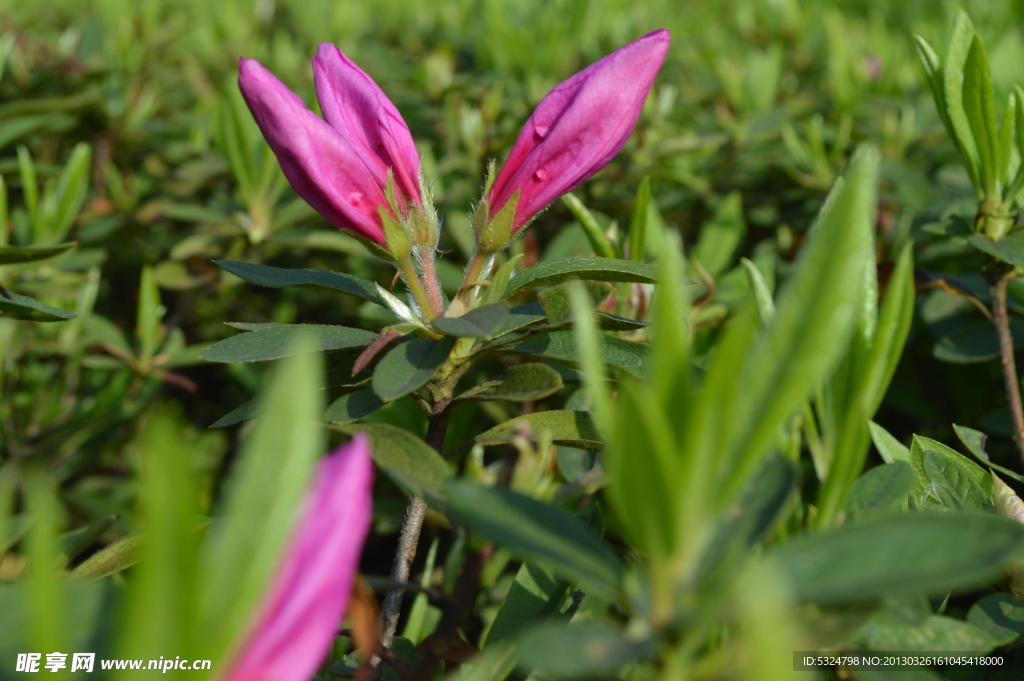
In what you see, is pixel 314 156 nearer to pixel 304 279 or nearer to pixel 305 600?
pixel 304 279

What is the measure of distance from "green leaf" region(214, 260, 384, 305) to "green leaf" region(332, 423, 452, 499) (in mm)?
245

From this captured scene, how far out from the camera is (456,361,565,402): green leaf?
27.8 inches

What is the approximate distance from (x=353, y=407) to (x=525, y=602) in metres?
0.25

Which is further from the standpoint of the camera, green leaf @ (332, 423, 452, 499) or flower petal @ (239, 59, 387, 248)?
flower petal @ (239, 59, 387, 248)

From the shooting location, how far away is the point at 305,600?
1.37 feet

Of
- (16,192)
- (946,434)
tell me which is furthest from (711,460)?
(16,192)

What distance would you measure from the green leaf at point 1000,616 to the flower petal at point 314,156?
67cm

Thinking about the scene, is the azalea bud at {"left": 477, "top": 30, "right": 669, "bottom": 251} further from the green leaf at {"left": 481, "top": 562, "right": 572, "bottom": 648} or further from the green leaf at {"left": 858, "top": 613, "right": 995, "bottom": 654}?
the green leaf at {"left": 858, "top": 613, "right": 995, "bottom": 654}

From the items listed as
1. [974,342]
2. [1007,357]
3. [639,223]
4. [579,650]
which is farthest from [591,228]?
[579,650]

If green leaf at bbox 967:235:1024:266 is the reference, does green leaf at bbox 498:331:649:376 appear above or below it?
below

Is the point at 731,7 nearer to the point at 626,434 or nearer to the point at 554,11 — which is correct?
the point at 554,11

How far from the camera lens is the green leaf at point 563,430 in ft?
2.52

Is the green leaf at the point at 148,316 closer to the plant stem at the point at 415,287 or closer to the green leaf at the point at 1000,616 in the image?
the plant stem at the point at 415,287

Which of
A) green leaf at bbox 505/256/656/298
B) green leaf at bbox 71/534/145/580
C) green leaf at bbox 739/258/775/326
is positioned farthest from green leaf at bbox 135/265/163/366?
green leaf at bbox 739/258/775/326
